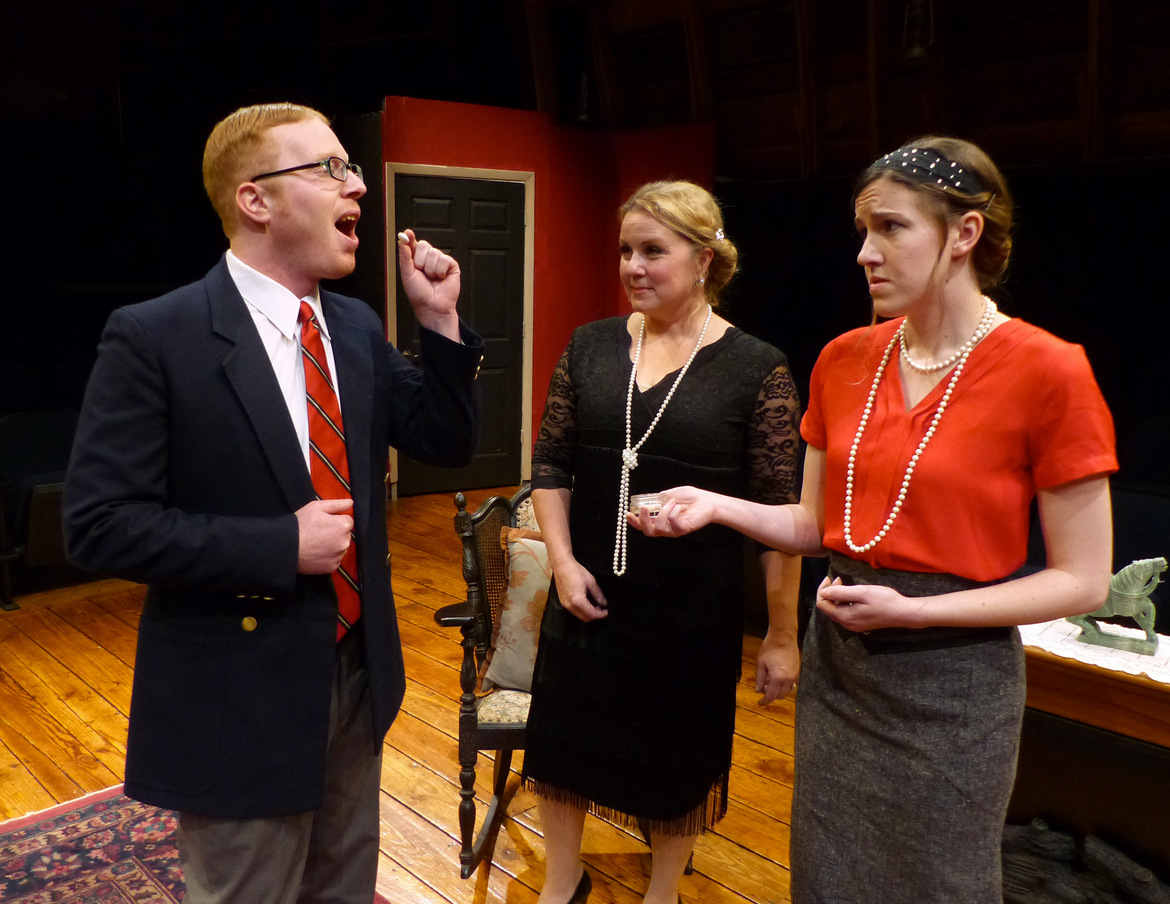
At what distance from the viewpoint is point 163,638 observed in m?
1.40

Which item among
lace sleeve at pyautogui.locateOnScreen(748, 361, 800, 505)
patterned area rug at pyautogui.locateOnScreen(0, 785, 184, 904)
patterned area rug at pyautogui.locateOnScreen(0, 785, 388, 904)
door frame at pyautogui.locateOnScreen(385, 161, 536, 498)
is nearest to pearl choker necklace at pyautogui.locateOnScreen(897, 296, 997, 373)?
lace sleeve at pyautogui.locateOnScreen(748, 361, 800, 505)

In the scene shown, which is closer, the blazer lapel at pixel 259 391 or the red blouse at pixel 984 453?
the red blouse at pixel 984 453

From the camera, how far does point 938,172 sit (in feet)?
4.28

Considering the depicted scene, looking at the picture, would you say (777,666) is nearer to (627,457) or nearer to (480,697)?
(627,457)

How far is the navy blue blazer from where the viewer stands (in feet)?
4.29

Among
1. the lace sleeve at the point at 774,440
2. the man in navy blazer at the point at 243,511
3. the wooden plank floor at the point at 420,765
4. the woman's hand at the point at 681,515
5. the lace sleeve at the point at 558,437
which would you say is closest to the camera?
the man in navy blazer at the point at 243,511

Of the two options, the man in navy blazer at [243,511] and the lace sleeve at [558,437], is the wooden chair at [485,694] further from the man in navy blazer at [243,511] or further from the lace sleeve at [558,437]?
the man in navy blazer at [243,511]

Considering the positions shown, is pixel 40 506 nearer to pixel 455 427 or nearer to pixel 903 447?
pixel 455 427

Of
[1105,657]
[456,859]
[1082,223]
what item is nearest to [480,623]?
[456,859]

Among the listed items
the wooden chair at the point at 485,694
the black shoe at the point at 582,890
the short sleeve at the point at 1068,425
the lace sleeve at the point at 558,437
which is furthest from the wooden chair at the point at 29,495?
the short sleeve at the point at 1068,425

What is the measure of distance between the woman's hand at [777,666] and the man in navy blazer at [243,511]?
87 centimetres

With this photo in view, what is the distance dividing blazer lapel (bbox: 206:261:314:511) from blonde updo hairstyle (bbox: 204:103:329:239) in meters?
0.13

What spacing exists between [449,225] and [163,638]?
5654mm

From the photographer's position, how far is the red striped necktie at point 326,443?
4.86ft
